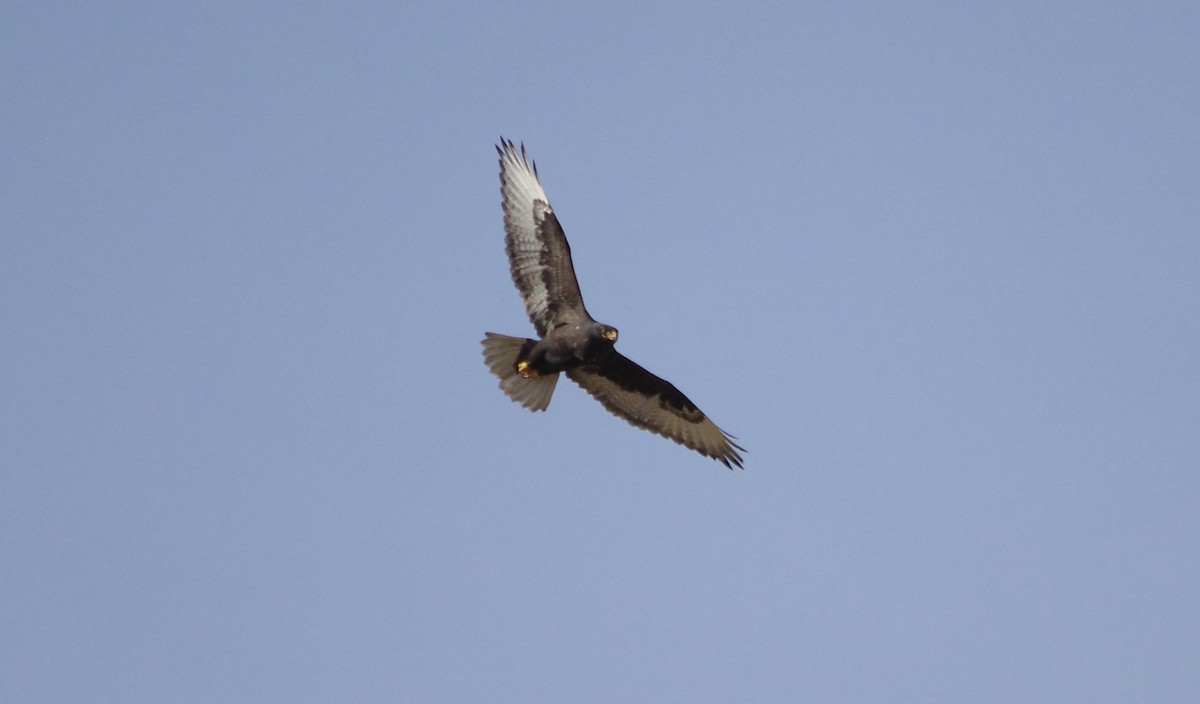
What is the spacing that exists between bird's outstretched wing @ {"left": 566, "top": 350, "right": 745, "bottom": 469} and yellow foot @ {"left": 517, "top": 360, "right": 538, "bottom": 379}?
69 centimetres

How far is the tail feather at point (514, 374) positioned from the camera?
17.1 metres

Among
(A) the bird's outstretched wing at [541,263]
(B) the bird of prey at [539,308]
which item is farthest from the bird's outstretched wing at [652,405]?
(A) the bird's outstretched wing at [541,263]

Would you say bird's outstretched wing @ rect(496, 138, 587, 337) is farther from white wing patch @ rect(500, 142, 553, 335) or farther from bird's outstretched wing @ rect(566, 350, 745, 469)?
bird's outstretched wing @ rect(566, 350, 745, 469)

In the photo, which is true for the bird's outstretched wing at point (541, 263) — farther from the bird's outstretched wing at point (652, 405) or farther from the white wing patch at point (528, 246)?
the bird's outstretched wing at point (652, 405)

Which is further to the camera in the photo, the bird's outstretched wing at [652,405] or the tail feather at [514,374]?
the bird's outstretched wing at [652,405]

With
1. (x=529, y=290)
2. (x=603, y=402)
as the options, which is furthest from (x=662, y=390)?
(x=529, y=290)

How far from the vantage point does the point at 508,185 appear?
1722cm

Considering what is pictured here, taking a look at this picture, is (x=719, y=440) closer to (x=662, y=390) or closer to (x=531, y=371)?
(x=662, y=390)

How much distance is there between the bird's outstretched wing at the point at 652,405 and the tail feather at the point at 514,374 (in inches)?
23.9

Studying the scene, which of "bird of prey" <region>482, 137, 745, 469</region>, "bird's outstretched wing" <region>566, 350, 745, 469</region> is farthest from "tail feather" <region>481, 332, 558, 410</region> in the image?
"bird's outstretched wing" <region>566, 350, 745, 469</region>

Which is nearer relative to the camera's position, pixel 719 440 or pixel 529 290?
pixel 529 290

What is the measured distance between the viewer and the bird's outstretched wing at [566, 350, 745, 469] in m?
17.9

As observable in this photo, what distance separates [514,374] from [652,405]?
1882mm

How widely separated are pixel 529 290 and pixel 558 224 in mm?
721
